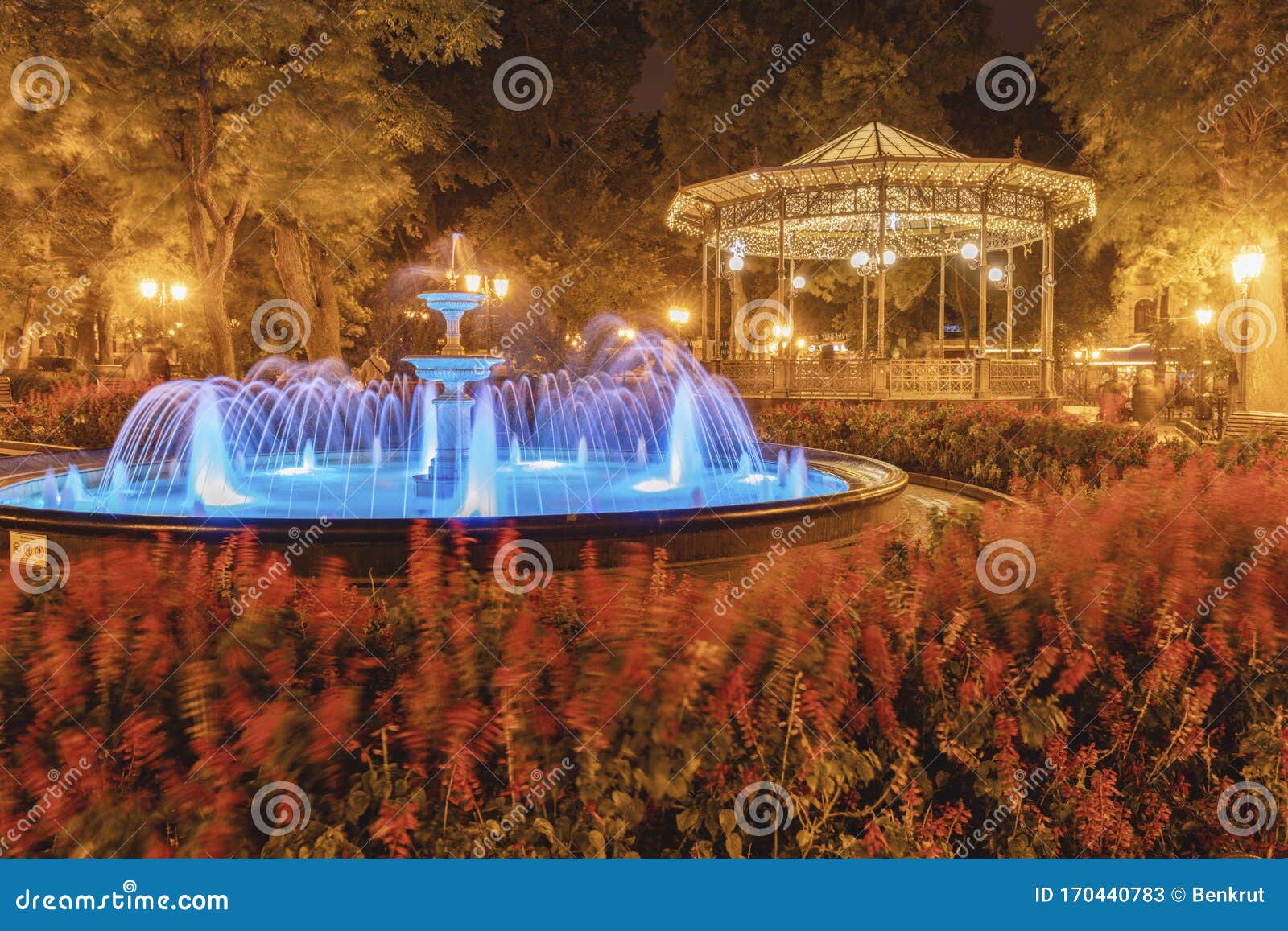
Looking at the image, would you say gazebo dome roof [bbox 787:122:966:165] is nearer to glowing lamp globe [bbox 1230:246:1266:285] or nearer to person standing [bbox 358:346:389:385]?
glowing lamp globe [bbox 1230:246:1266:285]

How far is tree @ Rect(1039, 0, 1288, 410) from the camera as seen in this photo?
71.2 feet

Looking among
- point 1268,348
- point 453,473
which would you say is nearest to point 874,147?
point 1268,348

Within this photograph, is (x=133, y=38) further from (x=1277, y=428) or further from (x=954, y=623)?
(x=1277, y=428)

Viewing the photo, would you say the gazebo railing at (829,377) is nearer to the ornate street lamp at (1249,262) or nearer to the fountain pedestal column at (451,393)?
the ornate street lamp at (1249,262)

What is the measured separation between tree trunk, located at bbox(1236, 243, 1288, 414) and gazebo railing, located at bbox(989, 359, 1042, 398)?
22.1 feet

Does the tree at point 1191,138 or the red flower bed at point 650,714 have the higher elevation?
the tree at point 1191,138

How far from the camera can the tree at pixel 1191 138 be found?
21.7 m

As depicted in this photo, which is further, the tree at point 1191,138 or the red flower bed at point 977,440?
the tree at point 1191,138

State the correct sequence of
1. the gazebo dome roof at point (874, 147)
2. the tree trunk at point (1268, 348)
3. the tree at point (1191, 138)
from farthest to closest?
1. the tree trunk at point (1268, 348)
2. the tree at point (1191, 138)
3. the gazebo dome roof at point (874, 147)

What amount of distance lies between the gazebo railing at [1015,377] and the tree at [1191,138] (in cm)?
512

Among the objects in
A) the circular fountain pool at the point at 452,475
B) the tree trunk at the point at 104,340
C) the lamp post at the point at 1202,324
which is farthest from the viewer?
the tree trunk at the point at 104,340

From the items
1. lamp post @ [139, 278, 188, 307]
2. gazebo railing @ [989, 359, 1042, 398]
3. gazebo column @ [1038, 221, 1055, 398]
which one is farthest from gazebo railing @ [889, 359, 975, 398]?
lamp post @ [139, 278, 188, 307]

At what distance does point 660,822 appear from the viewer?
149 inches

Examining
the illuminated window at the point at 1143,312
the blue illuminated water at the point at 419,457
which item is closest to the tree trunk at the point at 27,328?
the blue illuminated water at the point at 419,457
